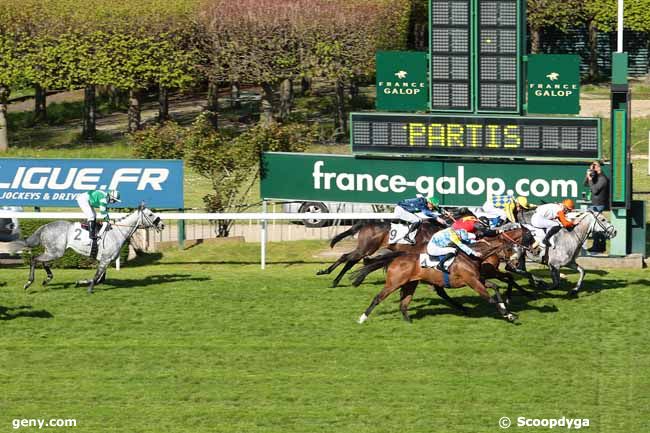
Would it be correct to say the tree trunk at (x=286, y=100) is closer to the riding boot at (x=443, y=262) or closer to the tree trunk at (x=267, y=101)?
the tree trunk at (x=267, y=101)

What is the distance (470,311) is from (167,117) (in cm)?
2665

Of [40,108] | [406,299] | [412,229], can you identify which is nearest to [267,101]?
[40,108]

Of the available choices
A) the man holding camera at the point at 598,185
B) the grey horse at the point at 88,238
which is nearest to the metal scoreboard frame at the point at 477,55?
the man holding camera at the point at 598,185

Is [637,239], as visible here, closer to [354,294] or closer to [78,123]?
[354,294]

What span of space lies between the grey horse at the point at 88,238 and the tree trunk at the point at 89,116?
21.0 m

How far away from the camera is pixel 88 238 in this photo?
23250 mm

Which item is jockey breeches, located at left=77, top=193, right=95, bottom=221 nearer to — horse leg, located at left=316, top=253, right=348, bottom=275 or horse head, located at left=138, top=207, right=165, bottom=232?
horse head, located at left=138, top=207, right=165, bottom=232

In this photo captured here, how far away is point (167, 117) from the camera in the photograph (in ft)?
154

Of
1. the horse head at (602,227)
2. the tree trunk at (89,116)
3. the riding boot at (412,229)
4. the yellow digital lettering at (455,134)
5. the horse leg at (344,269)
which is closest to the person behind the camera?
the horse head at (602,227)

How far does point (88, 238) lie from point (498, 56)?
290 inches

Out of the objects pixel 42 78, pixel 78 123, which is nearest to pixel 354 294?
pixel 42 78

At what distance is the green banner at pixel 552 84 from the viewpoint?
2500 cm

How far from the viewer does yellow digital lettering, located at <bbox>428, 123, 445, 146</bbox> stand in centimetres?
2556

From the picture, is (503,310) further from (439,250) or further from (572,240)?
(572,240)
